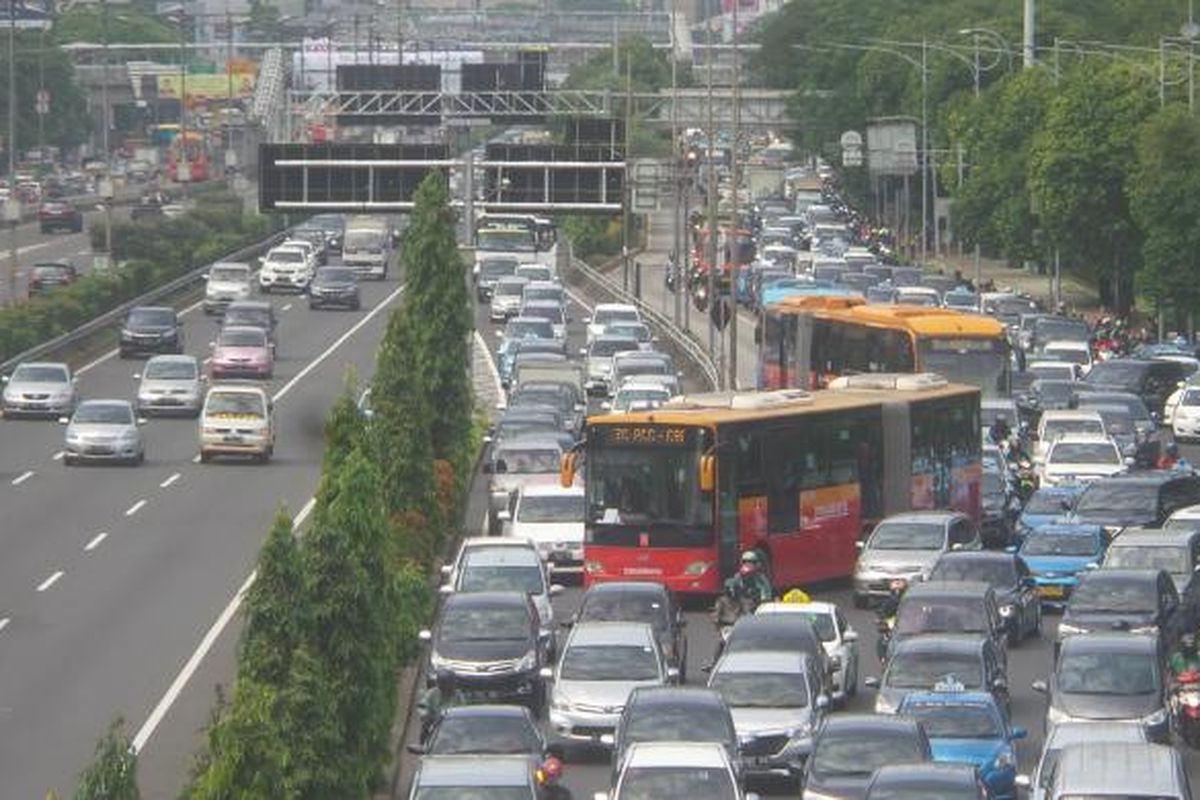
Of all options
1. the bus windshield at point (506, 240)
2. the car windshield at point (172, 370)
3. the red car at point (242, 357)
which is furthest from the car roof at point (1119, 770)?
the bus windshield at point (506, 240)

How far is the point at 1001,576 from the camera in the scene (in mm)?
45344

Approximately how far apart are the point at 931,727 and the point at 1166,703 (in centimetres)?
355

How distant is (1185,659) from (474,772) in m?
12.7

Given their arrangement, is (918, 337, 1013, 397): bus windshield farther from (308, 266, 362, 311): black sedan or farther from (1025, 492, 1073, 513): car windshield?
(308, 266, 362, 311): black sedan

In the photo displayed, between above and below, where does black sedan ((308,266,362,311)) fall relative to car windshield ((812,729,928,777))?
above

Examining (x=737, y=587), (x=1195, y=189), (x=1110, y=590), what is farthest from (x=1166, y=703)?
(x=1195, y=189)

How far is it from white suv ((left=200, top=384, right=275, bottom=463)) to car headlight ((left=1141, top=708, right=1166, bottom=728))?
31890mm

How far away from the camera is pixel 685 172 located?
4031 inches

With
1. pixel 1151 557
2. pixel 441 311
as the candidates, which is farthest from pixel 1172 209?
pixel 1151 557

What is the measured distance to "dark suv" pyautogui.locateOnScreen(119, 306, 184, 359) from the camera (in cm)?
8869

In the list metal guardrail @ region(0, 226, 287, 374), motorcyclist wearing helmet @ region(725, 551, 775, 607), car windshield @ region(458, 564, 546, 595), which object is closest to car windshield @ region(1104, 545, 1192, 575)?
motorcyclist wearing helmet @ region(725, 551, 775, 607)

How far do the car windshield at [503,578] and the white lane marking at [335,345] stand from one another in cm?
2921

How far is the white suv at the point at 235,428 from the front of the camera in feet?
218

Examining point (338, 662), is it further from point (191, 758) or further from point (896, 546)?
point (896, 546)
